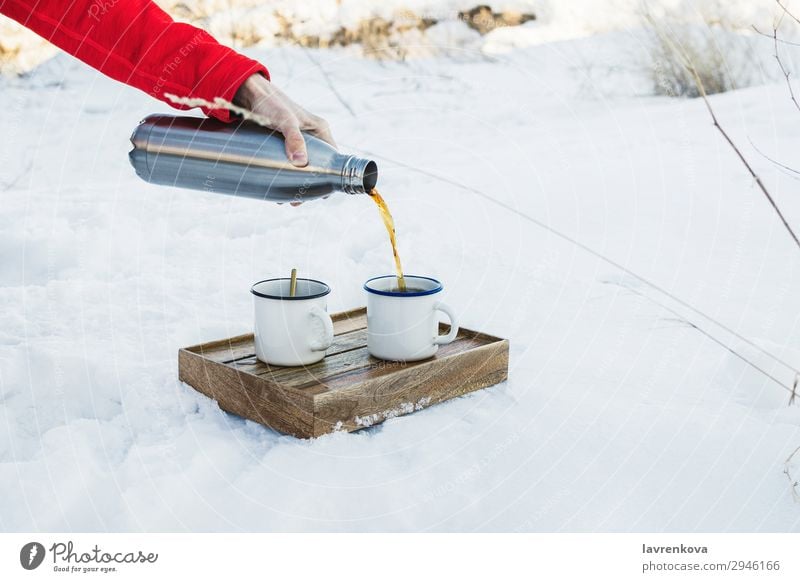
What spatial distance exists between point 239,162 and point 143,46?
0.21 m

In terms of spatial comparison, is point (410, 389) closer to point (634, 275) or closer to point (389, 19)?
point (634, 275)

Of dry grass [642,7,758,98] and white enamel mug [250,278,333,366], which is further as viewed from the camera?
dry grass [642,7,758,98]

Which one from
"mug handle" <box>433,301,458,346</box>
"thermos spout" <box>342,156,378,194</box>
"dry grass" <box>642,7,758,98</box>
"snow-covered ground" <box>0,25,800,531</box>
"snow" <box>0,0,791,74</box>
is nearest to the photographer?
"snow-covered ground" <box>0,25,800,531</box>

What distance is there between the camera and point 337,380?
1.10 m

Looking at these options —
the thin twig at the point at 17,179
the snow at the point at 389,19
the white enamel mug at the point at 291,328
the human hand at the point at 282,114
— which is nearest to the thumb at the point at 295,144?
the human hand at the point at 282,114

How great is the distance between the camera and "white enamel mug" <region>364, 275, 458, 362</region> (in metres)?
1.17

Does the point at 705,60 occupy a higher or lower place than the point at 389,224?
higher

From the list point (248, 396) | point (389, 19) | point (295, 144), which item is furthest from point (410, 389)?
point (389, 19)

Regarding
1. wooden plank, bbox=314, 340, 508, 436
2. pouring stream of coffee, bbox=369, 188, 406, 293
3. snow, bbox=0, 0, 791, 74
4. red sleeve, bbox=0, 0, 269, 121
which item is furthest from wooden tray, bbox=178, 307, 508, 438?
snow, bbox=0, 0, 791, 74

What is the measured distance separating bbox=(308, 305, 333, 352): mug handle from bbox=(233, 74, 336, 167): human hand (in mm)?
181

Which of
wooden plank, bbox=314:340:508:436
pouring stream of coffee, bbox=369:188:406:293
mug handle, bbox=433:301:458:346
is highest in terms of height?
pouring stream of coffee, bbox=369:188:406:293

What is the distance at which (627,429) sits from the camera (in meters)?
1.12

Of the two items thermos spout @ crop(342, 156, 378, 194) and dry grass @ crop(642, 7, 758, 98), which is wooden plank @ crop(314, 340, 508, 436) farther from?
dry grass @ crop(642, 7, 758, 98)
